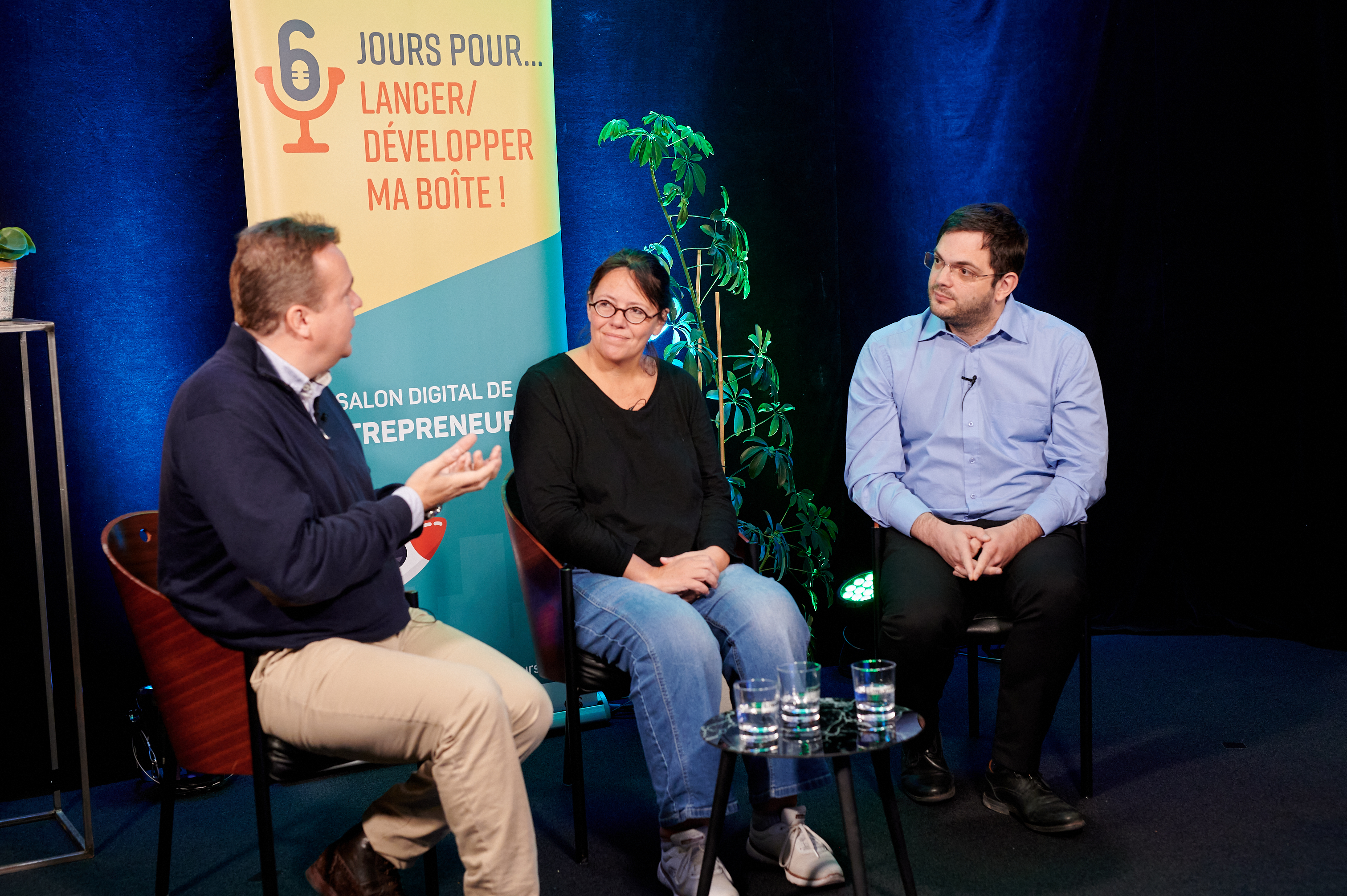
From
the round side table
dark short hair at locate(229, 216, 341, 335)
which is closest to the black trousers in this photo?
the round side table

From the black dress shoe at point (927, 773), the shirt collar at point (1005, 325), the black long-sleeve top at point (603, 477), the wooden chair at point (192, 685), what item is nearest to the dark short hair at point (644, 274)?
the black long-sleeve top at point (603, 477)

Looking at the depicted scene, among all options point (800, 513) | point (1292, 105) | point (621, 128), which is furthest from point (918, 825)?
point (1292, 105)

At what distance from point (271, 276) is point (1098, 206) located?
10.8ft

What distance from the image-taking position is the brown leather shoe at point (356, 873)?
214 centimetres

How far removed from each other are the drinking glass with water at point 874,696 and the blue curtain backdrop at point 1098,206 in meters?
2.29

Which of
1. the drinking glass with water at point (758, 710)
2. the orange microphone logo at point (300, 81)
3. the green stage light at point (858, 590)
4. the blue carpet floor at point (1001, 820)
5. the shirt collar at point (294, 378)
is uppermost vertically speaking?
the orange microphone logo at point (300, 81)

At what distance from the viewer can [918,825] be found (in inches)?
105

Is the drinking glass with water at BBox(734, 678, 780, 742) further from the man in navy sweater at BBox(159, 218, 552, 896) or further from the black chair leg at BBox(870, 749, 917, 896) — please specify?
the man in navy sweater at BBox(159, 218, 552, 896)

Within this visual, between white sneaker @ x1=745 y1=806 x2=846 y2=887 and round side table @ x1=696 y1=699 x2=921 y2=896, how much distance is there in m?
0.27

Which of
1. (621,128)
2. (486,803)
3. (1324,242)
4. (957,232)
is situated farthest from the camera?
(1324,242)

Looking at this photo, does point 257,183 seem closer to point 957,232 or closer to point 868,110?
point 957,232

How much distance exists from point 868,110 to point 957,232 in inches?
56.2

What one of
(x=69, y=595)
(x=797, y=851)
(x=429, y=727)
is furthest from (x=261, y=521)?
(x=797, y=851)

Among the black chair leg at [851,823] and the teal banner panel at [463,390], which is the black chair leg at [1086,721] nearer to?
the black chair leg at [851,823]
